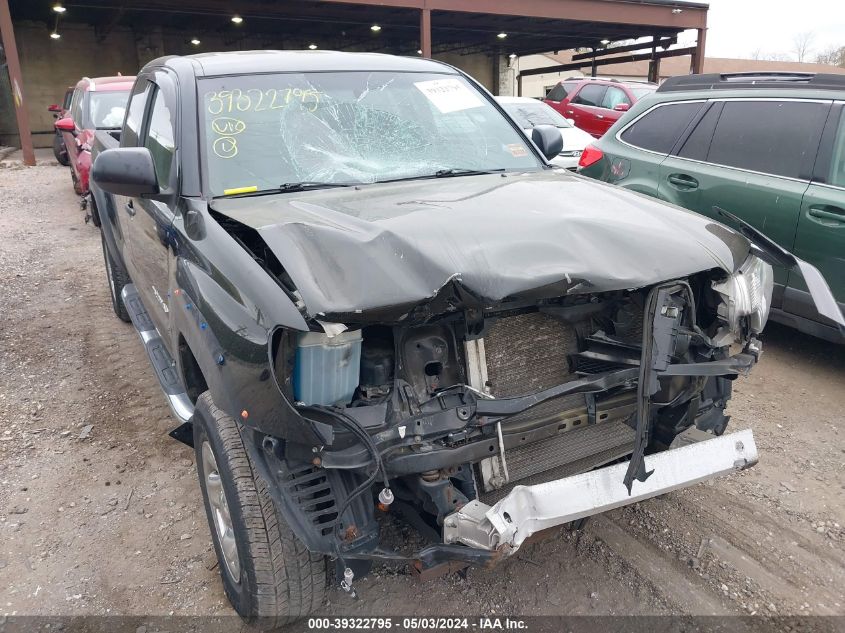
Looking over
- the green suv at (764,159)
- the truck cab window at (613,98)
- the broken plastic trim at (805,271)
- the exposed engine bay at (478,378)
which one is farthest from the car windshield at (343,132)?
the truck cab window at (613,98)

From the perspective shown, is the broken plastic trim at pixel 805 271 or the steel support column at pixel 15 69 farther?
the steel support column at pixel 15 69

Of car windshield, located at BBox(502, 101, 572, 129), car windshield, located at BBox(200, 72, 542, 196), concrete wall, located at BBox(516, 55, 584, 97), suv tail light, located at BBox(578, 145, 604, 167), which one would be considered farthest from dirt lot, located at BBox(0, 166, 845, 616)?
concrete wall, located at BBox(516, 55, 584, 97)

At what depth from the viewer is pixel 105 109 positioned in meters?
8.77

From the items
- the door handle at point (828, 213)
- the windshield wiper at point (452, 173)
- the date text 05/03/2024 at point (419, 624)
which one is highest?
the windshield wiper at point (452, 173)

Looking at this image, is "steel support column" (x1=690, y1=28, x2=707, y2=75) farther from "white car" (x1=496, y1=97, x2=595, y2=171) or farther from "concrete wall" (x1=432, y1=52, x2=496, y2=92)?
"white car" (x1=496, y1=97, x2=595, y2=171)

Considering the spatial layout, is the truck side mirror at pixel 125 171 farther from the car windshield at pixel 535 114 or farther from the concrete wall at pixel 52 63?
the concrete wall at pixel 52 63

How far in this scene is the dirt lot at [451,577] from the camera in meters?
2.60

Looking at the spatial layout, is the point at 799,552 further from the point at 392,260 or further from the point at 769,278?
the point at 392,260

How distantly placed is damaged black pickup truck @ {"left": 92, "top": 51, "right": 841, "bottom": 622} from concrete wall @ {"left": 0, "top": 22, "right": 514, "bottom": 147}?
917 inches

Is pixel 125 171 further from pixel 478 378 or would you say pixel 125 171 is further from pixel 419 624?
pixel 419 624

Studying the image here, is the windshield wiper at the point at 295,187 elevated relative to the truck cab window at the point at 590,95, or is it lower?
lower

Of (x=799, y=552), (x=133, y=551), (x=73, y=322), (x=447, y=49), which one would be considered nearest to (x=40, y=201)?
(x=73, y=322)

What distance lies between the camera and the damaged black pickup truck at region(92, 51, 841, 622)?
1955 mm

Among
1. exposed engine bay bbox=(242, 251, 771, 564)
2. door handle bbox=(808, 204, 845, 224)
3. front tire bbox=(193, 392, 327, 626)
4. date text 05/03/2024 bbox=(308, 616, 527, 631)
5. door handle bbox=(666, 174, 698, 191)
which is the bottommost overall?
date text 05/03/2024 bbox=(308, 616, 527, 631)
